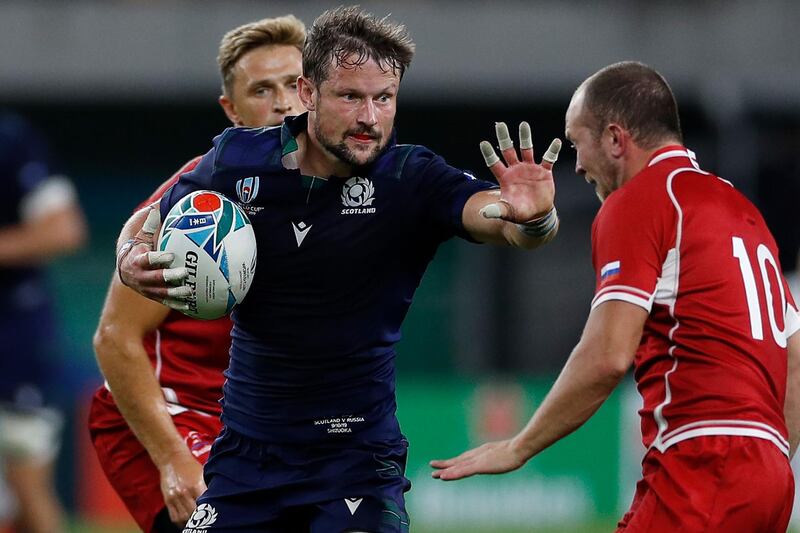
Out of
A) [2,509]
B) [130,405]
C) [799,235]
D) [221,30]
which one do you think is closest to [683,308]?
[130,405]

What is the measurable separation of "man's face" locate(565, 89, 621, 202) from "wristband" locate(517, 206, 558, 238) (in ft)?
1.90

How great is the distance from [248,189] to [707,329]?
1.53 meters

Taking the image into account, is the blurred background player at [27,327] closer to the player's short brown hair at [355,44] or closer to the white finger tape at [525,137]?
the player's short brown hair at [355,44]

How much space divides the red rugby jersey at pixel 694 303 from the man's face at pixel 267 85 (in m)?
1.63

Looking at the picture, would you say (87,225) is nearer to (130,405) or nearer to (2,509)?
(2,509)

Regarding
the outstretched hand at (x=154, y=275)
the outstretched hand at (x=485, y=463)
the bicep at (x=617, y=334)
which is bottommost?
the outstretched hand at (x=485, y=463)

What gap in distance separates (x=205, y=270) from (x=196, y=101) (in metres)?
14.2

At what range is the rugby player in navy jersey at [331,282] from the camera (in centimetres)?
460

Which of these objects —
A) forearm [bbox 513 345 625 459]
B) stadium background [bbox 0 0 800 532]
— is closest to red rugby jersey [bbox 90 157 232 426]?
forearm [bbox 513 345 625 459]

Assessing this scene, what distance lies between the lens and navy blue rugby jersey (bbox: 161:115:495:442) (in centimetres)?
466

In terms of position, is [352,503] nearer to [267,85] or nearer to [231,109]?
[267,85]

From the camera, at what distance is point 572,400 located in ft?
15.0

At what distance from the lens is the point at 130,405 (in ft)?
17.0

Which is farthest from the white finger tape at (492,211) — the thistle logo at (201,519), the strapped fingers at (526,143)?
the thistle logo at (201,519)
